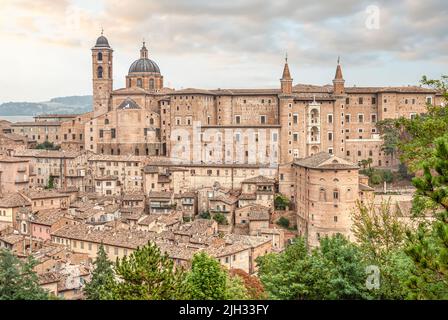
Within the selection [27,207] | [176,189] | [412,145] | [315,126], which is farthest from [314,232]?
[412,145]

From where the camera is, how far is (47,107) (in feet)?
301

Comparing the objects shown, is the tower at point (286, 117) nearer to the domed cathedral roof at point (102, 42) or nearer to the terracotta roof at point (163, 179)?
the terracotta roof at point (163, 179)

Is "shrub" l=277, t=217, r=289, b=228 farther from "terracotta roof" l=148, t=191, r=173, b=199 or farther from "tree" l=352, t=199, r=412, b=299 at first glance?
"tree" l=352, t=199, r=412, b=299

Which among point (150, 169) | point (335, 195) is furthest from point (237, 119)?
point (335, 195)

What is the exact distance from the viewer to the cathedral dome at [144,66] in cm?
6419

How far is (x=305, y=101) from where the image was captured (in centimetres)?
4969

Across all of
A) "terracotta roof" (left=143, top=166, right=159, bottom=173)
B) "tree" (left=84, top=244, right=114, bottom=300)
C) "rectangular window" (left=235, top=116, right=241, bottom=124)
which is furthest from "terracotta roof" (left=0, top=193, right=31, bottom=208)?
"rectangular window" (left=235, top=116, right=241, bottom=124)

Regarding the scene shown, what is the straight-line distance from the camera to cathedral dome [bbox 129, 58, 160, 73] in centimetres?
6419

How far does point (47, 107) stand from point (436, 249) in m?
90.4

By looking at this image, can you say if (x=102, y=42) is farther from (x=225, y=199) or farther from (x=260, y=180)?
(x=225, y=199)

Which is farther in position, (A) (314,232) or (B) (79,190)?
(B) (79,190)

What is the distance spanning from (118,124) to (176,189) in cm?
1337

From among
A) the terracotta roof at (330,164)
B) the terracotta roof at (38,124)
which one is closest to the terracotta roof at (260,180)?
the terracotta roof at (330,164)

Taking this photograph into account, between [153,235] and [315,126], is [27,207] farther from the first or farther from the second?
[315,126]
